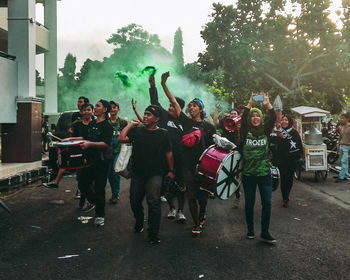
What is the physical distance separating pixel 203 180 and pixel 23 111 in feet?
21.6

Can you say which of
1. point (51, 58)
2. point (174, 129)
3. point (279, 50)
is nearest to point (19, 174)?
point (174, 129)

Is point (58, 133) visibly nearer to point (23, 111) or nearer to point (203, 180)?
point (23, 111)

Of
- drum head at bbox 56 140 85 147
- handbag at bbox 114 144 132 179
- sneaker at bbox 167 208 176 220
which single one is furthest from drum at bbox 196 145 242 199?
drum head at bbox 56 140 85 147

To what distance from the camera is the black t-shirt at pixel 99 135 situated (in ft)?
18.7

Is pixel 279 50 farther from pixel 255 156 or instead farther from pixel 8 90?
pixel 255 156

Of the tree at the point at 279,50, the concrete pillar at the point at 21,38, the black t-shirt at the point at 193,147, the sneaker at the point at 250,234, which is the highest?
the tree at the point at 279,50

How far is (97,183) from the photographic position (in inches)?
225

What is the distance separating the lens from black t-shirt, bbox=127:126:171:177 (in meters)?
5.01

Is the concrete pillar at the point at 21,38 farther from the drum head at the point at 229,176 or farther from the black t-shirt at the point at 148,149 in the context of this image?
the drum head at the point at 229,176

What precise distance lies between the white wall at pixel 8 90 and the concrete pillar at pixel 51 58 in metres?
10.9

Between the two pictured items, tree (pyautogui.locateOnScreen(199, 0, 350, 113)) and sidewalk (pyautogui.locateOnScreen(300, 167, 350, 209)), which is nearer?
sidewalk (pyautogui.locateOnScreen(300, 167, 350, 209))

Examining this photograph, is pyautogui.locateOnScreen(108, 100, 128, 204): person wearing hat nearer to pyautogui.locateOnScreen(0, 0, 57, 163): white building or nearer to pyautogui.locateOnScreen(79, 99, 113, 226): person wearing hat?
pyautogui.locateOnScreen(79, 99, 113, 226): person wearing hat

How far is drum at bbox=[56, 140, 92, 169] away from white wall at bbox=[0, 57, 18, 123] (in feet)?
14.0

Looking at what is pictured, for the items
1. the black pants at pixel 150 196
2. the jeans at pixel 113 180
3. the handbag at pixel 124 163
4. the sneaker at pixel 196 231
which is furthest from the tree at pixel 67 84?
the sneaker at pixel 196 231
